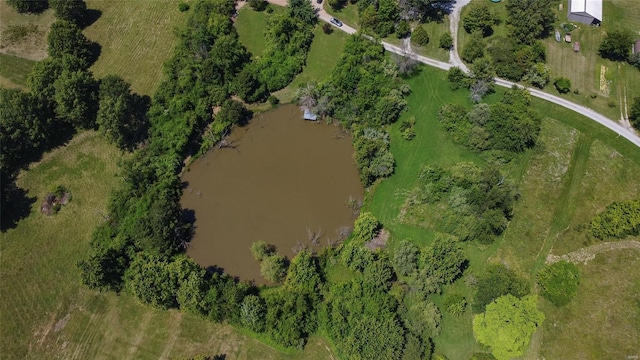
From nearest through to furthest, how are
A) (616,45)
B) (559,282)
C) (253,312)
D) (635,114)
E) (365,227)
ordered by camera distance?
(253,312) < (559,282) < (365,227) < (635,114) < (616,45)

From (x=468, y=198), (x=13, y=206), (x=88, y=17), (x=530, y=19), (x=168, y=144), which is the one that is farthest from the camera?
(x=88, y=17)

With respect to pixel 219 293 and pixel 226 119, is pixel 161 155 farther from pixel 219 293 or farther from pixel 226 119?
pixel 219 293

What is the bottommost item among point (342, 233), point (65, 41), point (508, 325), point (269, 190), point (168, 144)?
point (508, 325)

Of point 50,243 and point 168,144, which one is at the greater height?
point 168,144

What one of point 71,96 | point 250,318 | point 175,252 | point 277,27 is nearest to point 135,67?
point 71,96

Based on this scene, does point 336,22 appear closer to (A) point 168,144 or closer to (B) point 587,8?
(A) point 168,144

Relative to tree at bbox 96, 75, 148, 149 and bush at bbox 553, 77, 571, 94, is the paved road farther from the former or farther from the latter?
tree at bbox 96, 75, 148, 149

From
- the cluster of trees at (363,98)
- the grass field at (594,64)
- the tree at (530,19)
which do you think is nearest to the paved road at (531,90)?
the grass field at (594,64)

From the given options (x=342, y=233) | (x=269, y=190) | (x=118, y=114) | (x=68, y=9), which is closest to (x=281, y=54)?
(x=269, y=190)
